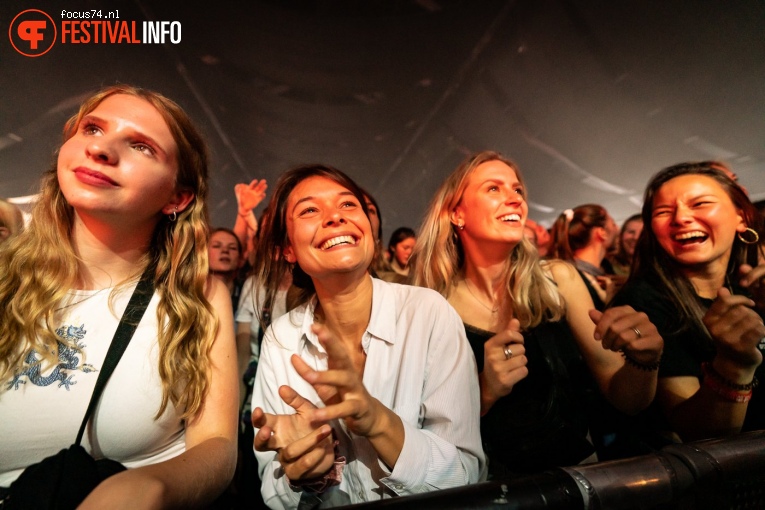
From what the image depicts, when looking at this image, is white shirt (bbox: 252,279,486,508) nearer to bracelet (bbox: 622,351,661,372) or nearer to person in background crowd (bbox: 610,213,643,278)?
bracelet (bbox: 622,351,661,372)

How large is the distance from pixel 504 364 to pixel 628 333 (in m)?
0.40

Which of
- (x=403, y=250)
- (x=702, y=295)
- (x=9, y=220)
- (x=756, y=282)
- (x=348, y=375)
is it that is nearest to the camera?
(x=348, y=375)

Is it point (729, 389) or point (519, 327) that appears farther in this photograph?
point (519, 327)

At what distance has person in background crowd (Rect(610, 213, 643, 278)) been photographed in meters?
3.64

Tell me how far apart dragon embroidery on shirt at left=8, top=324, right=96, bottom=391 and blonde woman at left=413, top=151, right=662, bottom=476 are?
123 centimetres

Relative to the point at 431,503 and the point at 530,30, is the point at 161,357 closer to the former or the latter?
the point at 431,503

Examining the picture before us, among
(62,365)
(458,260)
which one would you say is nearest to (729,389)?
(458,260)

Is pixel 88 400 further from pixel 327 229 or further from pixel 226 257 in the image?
pixel 226 257

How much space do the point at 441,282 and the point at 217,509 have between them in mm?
1242

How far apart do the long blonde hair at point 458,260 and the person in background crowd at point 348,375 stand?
1.60 feet

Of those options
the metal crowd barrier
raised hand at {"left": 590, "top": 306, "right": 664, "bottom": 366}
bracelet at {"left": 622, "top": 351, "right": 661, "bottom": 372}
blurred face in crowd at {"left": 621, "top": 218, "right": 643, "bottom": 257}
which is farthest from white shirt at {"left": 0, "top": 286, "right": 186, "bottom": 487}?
blurred face in crowd at {"left": 621, "top": 218, "right": 643, "bottom": 257}

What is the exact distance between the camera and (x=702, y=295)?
5.36ft

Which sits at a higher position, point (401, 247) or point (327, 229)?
point (401, 247)

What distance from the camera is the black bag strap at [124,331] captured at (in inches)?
38.5
